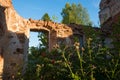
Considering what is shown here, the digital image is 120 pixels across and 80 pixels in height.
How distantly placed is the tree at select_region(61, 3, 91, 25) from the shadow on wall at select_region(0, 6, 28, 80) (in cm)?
1171

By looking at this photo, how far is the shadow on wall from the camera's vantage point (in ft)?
32.4

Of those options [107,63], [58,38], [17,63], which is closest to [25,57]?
[17,63]

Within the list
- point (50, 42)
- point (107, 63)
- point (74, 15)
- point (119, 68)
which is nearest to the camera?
point (119, 68)

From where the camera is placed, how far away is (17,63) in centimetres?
1016

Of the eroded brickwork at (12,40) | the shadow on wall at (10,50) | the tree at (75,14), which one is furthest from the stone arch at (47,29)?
the tree at (75,14)

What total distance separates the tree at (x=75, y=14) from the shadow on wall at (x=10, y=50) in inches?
461

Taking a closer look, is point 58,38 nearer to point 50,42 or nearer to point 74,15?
point 50,42

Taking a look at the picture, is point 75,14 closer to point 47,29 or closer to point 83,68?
point 47,29

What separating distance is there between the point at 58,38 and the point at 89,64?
20.2ft

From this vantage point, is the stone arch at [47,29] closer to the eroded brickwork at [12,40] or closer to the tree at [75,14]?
the eroded brickwork at [12,40]

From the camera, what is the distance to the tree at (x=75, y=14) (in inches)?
874

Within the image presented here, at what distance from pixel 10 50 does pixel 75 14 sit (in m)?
13.2

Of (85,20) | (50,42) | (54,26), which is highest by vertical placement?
(85,20)

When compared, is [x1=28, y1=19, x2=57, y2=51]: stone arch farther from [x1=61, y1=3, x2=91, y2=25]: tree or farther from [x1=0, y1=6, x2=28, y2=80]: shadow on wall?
[x1=61, y1=3, x2=91, y2=25]: tree
